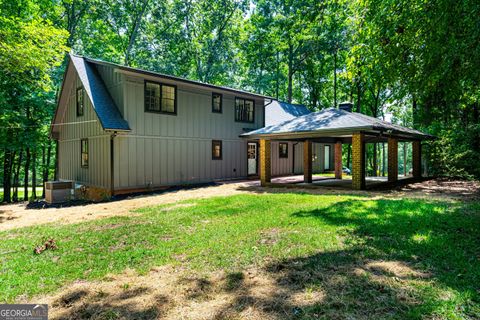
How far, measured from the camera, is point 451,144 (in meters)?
15.5

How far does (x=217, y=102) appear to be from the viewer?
54.4 ft

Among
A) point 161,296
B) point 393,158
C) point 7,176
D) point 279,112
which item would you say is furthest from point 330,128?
point 7,176

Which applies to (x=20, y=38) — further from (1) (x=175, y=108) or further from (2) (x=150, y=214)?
(2) (x=150, y=214)

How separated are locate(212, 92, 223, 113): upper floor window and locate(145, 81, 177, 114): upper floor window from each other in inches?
104

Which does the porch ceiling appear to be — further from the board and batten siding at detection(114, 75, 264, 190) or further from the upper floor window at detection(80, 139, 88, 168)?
the upper floor window at detection(80, 139, 88, 168)

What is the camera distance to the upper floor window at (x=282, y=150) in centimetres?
1972

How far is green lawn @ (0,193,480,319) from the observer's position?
305cm

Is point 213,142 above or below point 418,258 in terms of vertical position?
above

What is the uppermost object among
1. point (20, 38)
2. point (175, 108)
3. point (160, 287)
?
point (20, 38)

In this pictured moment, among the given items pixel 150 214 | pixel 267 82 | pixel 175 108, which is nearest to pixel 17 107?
pixel 175 108

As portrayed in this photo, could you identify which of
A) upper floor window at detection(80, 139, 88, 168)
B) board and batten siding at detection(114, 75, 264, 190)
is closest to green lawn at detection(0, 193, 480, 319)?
board and batten siding at detection(114, 75, 264, 190)

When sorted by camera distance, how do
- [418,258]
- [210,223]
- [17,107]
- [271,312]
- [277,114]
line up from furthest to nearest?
[277,114], [17,107], [210,223], [418,258], [271,312]

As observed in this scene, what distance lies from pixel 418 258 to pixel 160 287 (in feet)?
11.7

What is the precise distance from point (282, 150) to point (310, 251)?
15801 millimetres
